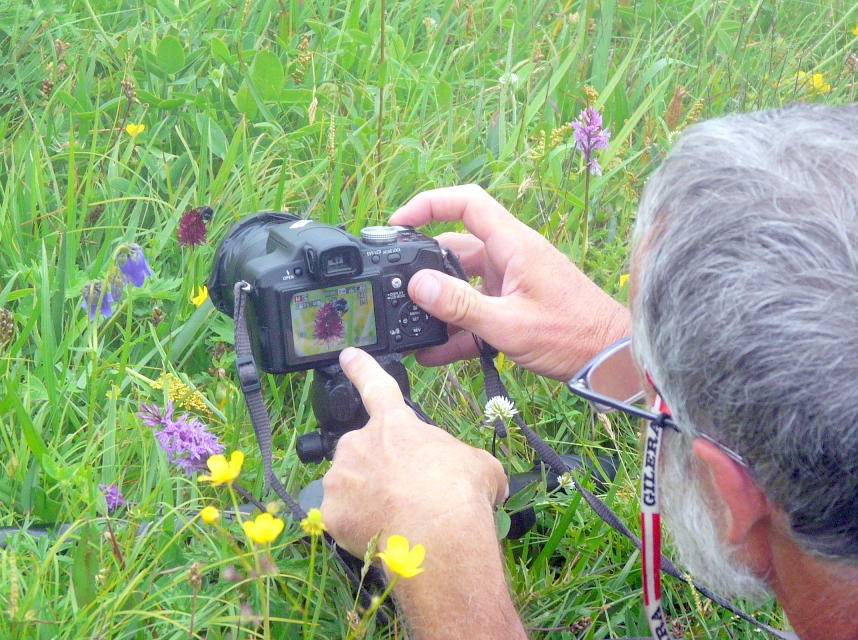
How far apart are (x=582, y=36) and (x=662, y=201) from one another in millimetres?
2054

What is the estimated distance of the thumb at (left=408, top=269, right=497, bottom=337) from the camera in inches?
66.8

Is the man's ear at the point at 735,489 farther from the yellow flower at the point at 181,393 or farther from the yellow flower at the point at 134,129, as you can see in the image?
the yellow flower at the point at 134,129

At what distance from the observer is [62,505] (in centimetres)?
168

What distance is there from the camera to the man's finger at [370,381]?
1.55 m

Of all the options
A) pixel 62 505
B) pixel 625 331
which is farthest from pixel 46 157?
pixel 625 331

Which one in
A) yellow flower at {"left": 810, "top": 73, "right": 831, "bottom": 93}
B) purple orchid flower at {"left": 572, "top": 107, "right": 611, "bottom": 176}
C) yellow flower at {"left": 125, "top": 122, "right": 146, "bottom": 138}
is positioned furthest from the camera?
yellow flower at {"left": 810, "top": 73, "right": 831, "bottom": 93}

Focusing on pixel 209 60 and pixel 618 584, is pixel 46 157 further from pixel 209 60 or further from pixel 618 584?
pixel 618 584

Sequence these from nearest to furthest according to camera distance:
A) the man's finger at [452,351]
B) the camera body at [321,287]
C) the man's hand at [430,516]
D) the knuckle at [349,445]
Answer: the man's hand at [430,516] → the knuckle at [349,445] → the camera body at [321,287] → the man's finger at [452,351]

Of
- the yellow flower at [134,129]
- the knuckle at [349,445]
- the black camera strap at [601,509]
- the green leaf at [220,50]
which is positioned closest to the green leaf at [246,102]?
the green leaf at [220,50]

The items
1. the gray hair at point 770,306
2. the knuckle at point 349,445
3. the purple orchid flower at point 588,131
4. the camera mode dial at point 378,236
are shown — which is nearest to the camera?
the gray hair at point 770,306

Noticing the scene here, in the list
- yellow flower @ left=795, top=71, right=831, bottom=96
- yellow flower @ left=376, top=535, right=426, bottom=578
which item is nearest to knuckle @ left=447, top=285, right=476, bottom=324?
yellow flower @ left=376, top=535, right=426, bottom=578

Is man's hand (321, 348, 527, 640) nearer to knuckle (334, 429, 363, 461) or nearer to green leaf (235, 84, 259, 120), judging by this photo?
knuckle (334, 429, 363, 461)

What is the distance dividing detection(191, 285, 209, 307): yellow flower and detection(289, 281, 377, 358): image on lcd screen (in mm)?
441

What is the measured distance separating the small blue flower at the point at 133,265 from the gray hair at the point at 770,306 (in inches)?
36.1
